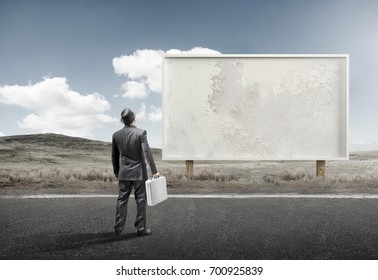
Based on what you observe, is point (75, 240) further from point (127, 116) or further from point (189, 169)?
point (189, 169)

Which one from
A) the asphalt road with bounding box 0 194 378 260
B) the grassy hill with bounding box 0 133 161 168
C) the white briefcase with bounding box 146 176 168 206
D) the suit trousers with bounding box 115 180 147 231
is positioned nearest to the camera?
the asphalt road with bounding box 0 194 378 260

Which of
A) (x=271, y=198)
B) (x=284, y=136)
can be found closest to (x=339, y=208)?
(x=271, y=198)

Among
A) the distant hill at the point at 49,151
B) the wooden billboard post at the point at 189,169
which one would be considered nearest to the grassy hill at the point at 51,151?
the distant hill at the point at 49,151

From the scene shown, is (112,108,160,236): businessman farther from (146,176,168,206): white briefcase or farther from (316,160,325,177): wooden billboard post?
(316,160,325,177): wooden billboard post

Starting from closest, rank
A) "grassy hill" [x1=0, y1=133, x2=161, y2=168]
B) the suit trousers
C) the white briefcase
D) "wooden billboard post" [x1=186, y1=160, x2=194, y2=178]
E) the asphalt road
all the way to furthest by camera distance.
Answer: the asphalt road → the white briefcase → the suit trousers → "wooden billboard post" [x1=186, y1=160, x2=194, y2=178] → "grassy hill" [x1=0, y1=133, x2=161, y2=168]

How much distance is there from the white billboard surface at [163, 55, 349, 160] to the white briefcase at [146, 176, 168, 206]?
6982 millimetres

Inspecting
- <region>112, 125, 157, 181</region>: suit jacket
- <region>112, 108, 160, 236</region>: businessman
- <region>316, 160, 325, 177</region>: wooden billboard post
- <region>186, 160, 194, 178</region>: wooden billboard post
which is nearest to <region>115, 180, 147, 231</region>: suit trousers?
<region>112, 108, 160, 236</region>: businessman

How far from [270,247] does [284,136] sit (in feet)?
27.7

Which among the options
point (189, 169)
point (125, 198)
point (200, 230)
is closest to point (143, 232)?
point (125, 198)

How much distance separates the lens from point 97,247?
4828 millimetres

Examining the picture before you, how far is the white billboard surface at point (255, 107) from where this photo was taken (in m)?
12.6

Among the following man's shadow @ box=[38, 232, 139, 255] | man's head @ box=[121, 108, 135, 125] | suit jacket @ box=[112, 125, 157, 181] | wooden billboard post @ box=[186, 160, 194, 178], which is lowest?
man's shadow @ box=[38, 232, 139, 255]

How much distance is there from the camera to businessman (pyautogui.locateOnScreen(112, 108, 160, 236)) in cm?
Result: 551

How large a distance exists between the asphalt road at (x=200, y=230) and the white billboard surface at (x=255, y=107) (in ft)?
13.8
